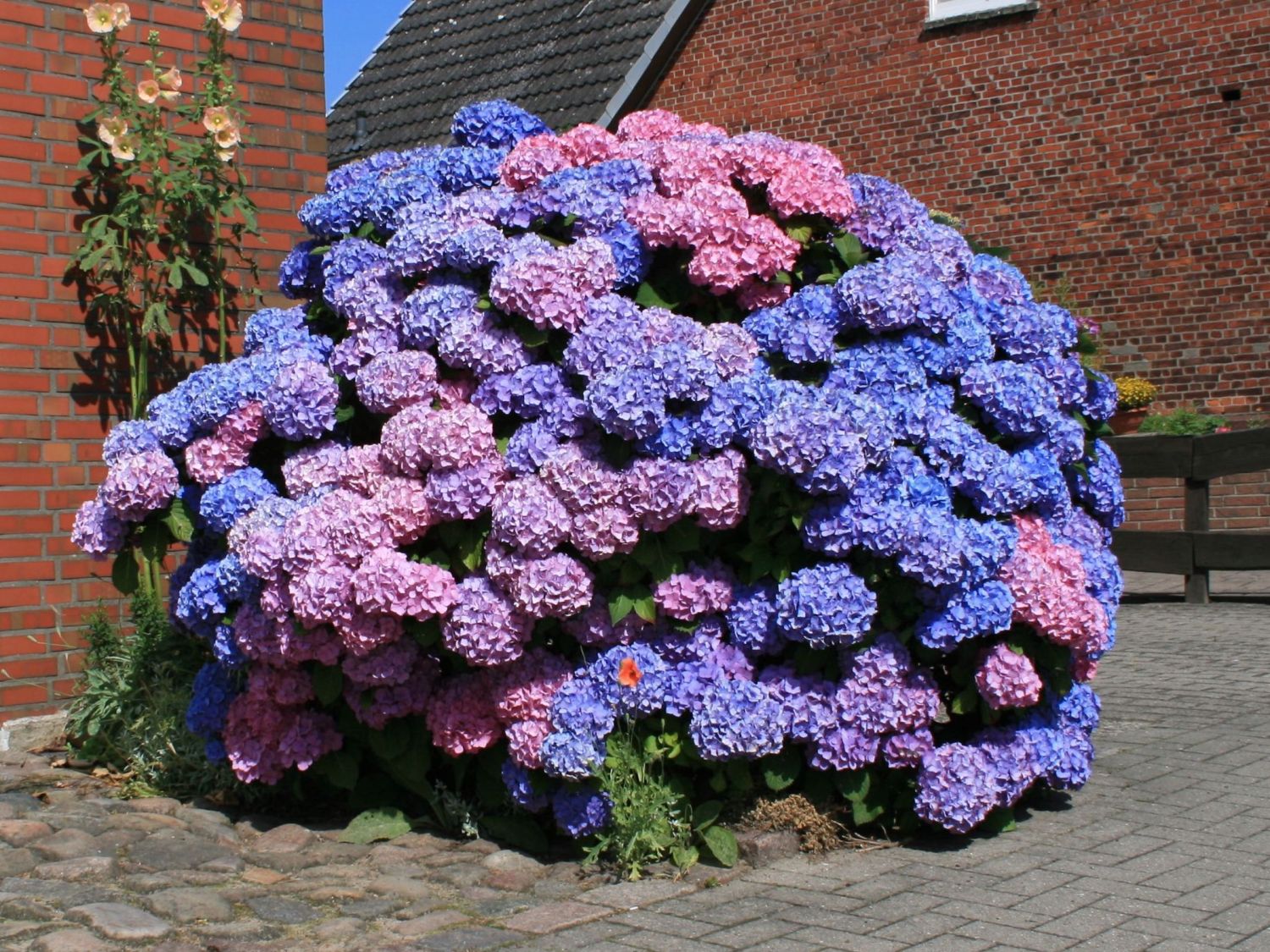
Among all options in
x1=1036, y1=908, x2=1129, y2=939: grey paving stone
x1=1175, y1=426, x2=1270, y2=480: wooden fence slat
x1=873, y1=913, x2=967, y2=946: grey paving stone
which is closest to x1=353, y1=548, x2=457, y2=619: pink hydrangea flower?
x1=873, y1=913, x2=967, y2=946: grey paving stone

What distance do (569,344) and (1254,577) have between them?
8.90 meters

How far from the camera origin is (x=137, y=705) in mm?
5801

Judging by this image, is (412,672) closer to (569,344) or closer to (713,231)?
(569,344)

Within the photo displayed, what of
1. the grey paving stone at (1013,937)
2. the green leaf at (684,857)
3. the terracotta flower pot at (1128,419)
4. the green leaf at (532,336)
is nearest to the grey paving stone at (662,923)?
the green leaf at (684,857)

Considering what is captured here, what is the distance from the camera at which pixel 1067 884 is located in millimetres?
4352

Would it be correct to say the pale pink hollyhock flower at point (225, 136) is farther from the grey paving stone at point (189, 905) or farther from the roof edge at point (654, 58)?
the roof edge at point (654, 58)

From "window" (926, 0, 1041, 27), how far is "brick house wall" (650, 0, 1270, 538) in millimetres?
91

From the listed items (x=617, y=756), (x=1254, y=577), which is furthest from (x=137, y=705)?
(x=1254, y=577)

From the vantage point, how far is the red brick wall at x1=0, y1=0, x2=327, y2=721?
6.05 metres

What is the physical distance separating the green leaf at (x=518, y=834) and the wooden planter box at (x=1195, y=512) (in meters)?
6.19

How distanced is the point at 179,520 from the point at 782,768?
2.29m

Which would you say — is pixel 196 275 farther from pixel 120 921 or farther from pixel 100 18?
pixel 120 921

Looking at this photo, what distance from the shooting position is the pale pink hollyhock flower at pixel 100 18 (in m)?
6.18

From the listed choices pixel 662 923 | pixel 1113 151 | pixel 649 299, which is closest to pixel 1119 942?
pixel 662 923
